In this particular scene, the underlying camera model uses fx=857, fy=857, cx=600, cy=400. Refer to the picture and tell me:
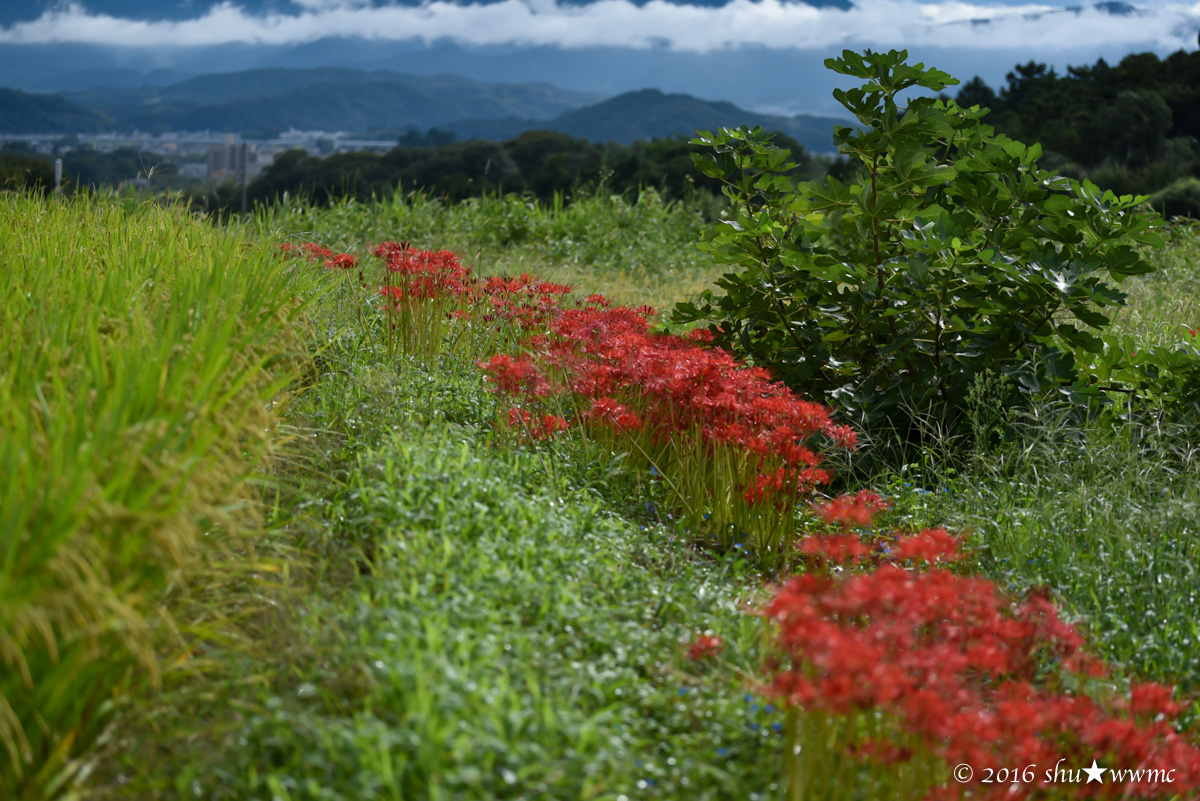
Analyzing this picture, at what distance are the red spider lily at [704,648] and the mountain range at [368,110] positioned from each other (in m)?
43.2

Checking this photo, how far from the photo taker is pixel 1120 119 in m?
20.6

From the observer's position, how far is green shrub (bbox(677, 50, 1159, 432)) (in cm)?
352

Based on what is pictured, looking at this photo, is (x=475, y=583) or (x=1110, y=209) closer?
(x=475, y=583)

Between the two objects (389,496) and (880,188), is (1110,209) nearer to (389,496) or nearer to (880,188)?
(880,188)

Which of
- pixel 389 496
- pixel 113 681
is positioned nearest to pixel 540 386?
pixel 389 496

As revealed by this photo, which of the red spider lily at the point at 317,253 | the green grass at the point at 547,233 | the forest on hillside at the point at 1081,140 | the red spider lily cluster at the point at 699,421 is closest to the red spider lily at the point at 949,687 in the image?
the red spider lily cluster at the point at 699,421

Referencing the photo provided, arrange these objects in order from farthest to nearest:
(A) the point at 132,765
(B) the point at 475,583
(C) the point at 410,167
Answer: (C) the point at 410,167 < (B) the point at 475,583 < (A) the point at 132,765

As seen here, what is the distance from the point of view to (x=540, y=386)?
3.31m

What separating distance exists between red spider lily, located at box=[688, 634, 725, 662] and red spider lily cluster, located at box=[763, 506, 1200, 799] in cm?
14

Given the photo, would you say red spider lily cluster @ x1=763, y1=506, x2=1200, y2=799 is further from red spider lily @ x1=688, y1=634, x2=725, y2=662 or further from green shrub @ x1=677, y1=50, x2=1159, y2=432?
green shrub @ x1=677, y1=50, x2=1159, y2=432

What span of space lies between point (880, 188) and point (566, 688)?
8.60 feet

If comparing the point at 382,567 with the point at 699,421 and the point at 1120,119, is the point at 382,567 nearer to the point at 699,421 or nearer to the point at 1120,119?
the point at 699,421

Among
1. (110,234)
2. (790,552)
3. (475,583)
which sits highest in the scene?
(110,234)

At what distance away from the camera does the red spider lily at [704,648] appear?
2178 millimetres
